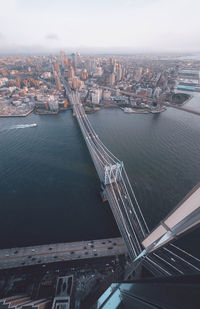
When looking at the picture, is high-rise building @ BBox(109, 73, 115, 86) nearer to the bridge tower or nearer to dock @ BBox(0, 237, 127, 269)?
the bridge tower

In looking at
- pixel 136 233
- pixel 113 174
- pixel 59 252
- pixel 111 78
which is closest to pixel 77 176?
pixel 113 174

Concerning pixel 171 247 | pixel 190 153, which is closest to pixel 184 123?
pixel 190 153

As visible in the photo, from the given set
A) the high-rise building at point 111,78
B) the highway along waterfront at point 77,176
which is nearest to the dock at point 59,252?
the highway along waterfront at point 77,176

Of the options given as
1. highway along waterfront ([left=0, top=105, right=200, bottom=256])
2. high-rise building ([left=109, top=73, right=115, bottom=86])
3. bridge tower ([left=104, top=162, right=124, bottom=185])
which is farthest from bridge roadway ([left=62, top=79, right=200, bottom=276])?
high-rise building ([left=109, top=73, right=115, bottom=86])

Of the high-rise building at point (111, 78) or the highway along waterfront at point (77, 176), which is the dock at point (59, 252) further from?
the high-rise building at point (111, 78)

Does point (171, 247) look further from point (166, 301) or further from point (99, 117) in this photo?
point (99, 117)

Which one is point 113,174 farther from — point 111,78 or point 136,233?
point 111,78

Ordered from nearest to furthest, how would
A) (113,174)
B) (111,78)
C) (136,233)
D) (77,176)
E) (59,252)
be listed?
(59,252), (136,233), (113,174), (77,176), (111,78)
